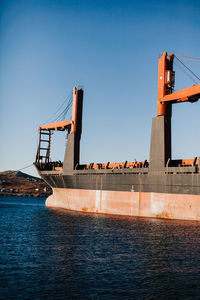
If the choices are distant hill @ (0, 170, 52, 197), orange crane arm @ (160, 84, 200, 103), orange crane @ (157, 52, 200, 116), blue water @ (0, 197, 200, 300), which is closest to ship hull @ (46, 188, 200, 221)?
blue water @ (0, 197, 200, 300)

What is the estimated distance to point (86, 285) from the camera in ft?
37.8

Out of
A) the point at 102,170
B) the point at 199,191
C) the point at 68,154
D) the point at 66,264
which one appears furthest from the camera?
the point at 68,154

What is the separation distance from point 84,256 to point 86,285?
443 centimetres

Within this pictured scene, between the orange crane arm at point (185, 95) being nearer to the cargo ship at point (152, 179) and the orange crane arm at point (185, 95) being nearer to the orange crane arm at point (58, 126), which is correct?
the cargo ship at point (152, 179)

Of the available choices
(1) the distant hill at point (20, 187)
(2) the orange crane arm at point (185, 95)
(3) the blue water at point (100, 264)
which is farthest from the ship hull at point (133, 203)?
(1) the distant hill at point (20, 187)

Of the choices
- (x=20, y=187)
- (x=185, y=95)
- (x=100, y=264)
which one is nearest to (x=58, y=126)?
(x=185, y=95)

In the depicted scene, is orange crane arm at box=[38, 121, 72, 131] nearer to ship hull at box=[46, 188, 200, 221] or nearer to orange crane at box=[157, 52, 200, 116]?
ship hull at box=[46, 188, 200, 221]

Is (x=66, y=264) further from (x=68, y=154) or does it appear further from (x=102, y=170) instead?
(x=68, y=154)

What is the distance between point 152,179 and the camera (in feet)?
106

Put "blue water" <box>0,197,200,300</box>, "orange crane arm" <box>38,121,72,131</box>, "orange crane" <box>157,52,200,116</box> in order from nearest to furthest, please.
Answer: "blue water" <box>0,197,200,300</box> < "orange crane" <box>157,52,200,116</box> < "orange crane arm" <box>38,121,72,131</box>

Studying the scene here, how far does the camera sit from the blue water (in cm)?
1098

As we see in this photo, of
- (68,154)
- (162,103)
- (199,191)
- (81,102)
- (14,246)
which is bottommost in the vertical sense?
(14,246)

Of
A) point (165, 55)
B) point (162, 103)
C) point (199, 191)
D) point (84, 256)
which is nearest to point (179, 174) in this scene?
point (199, 191)

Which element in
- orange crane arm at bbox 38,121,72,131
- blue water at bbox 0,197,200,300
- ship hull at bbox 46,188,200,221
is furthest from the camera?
orange crane arm at bbox 38,121,72,131
